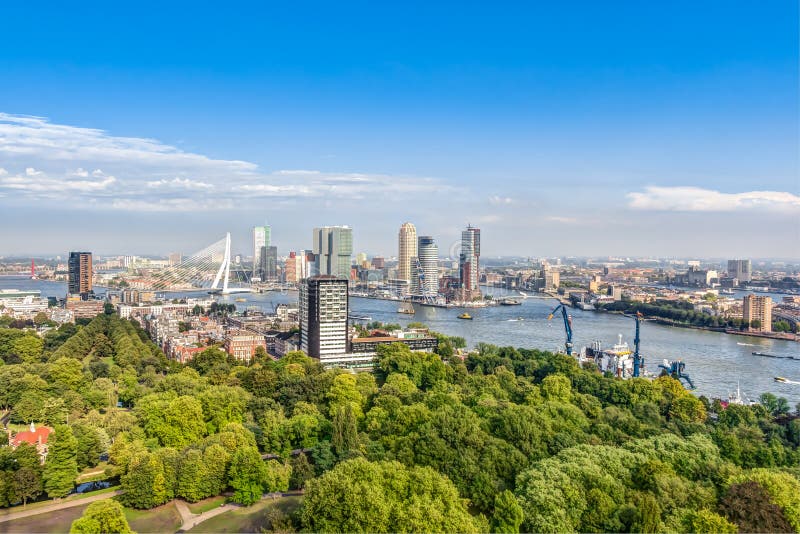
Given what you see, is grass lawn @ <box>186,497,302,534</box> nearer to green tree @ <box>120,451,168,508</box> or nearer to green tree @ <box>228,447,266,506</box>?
green tree @ <box>228,447,266,506</box>

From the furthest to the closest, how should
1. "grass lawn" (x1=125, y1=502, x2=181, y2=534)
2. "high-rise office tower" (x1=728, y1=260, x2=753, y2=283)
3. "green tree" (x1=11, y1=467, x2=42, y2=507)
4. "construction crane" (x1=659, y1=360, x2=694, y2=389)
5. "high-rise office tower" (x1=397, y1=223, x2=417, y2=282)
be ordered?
"high-rise office tower" (x1=397, y1=223, x2=417, y2=282) → "high-rise office tower" (x1=728, y1=260, x2=753, y2=283) → "construction crane" (x1=659, y1=360, x2=694, y2=389) → "green tree" (x1=11, y1=467, x2=42, y2=507) → "grass lawn" (x1=125, y1=502, x2=181, y2=534)

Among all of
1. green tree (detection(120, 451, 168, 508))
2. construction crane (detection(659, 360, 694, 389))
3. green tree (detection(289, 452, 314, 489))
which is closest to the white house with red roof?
green tree (detection(120, 451, 168, 508))

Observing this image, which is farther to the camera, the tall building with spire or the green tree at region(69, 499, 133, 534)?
the tall building with spire

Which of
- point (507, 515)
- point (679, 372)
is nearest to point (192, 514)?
point (507, 515)

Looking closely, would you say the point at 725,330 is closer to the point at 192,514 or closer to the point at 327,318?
the point at 327,318

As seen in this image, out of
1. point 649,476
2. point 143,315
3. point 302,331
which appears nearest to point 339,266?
point 143,315
